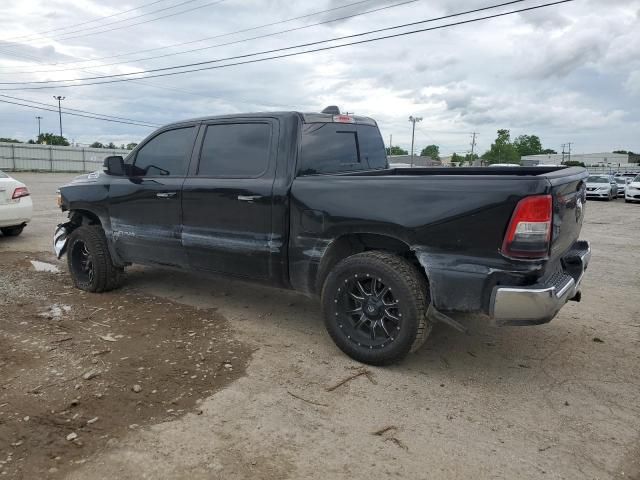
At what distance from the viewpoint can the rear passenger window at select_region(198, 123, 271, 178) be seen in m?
4.30

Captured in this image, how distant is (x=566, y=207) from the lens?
3441 mm

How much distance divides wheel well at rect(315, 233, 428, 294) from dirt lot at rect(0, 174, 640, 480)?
2.19 ft

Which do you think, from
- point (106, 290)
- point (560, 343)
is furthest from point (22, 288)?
point (560, 343)

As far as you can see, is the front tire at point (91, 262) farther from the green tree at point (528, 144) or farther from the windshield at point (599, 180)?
the green tree at point (528, 144)

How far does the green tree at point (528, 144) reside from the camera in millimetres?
123625

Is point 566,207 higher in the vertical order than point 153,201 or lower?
higher

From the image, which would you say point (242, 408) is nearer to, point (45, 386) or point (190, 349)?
point (190, 349)

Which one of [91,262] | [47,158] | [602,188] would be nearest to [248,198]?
[91,262]

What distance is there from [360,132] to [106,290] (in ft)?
10.6

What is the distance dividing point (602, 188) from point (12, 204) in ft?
86.7

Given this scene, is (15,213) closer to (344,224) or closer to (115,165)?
(115,165)

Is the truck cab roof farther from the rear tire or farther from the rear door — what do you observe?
the rear tire

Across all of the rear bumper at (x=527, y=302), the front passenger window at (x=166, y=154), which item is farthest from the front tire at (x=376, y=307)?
the front passenger window at (x=166, y=154)

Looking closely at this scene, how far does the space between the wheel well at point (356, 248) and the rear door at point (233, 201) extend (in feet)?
1.40
